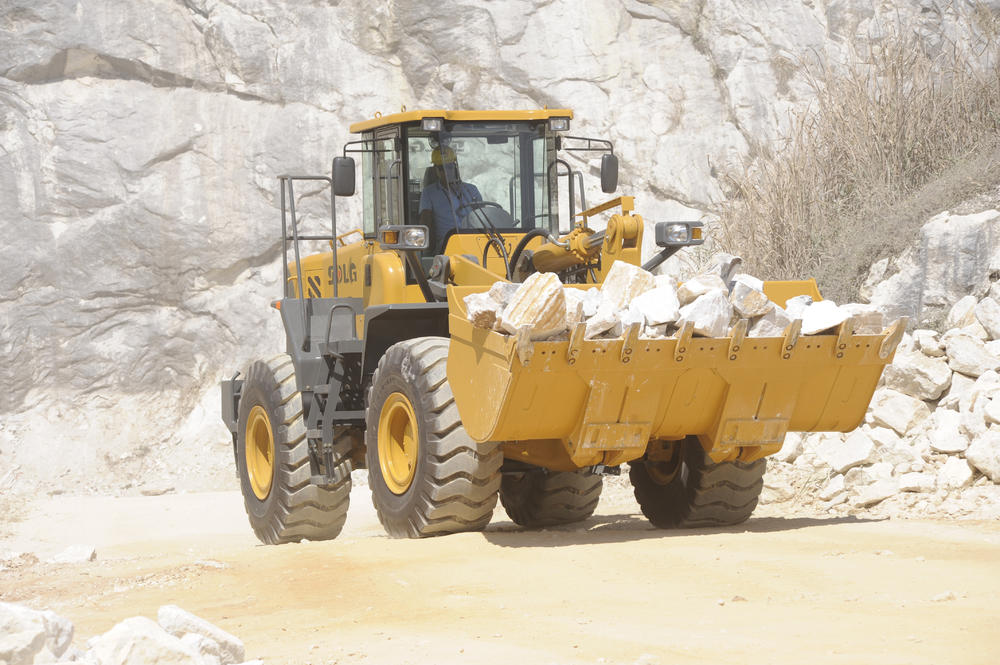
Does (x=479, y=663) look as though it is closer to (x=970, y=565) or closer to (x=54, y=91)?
(x=970, y=565)

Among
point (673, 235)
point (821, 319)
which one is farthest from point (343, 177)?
point (821, 319)

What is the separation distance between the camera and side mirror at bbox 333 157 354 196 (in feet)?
28.0

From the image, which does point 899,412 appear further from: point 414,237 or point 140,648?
point 140,648

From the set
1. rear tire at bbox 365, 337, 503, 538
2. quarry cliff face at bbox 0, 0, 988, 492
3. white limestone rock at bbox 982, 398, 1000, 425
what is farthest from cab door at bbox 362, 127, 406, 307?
quarry cliff face at bbox 0, 0, 988, 492

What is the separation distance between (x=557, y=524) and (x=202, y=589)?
341 centimetres

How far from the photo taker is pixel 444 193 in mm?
8930

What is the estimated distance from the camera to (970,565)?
6172 millimetres

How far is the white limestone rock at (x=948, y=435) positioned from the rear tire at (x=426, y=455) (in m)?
3.97

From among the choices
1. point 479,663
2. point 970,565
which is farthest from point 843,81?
point 479,663

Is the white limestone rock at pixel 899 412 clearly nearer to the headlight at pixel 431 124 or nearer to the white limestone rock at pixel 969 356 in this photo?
the white limestone rock at pixel 969 356

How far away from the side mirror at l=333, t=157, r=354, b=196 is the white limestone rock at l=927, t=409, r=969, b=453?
4.67 metres

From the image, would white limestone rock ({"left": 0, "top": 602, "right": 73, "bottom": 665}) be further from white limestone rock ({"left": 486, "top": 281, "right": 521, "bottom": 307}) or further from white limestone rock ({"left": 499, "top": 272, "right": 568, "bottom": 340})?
white limestone rock ({"left": 486, "top": 281, "right": 521, "bottom": 307})

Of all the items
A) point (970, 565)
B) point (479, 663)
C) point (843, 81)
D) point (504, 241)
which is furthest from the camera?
point (843, 81)

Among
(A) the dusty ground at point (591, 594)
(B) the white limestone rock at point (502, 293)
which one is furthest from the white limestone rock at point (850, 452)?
(B) the white limestone rock at point (502, 293)
